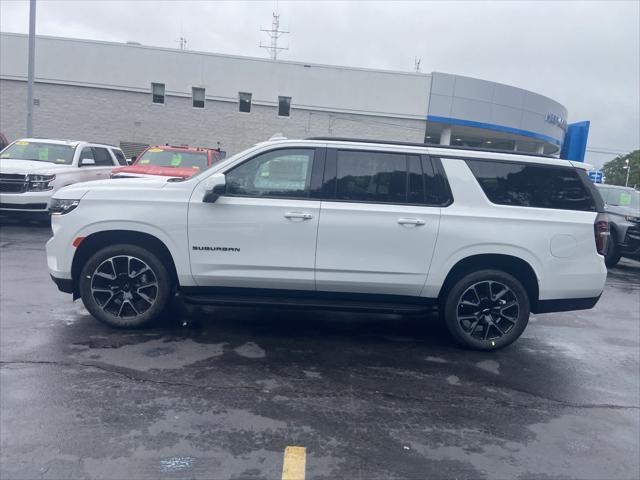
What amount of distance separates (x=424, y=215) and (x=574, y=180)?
1.60m

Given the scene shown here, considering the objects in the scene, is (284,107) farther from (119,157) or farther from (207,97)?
(119,157)

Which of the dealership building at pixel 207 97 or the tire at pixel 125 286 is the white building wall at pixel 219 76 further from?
the tire at pixel 125 286

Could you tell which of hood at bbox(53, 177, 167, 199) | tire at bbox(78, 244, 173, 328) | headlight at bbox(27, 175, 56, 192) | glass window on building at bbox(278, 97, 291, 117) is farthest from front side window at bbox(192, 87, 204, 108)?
tire at bbox(78, 244, 173, 328)

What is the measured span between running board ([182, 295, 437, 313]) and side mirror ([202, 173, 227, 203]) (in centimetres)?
96

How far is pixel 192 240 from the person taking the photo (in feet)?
17.8

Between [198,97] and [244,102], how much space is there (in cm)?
251

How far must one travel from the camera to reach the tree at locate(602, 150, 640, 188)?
91.6 metres

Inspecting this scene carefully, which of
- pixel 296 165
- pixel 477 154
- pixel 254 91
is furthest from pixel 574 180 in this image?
pixel 254 91

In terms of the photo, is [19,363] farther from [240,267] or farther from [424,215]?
[424,215]

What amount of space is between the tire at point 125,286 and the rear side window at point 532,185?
327 cm

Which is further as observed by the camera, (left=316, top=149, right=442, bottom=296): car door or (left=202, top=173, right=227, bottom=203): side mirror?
(left=316, top=149, right=442, bottom=296): car door

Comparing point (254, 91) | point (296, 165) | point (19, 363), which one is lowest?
point (19, 363)

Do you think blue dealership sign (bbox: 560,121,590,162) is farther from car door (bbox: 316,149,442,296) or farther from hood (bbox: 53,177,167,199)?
hood (bbox: 53,177,167,199)

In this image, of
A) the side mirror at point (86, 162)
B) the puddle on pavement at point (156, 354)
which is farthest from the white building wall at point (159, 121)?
the puddle on pavement at point (156, 354)
